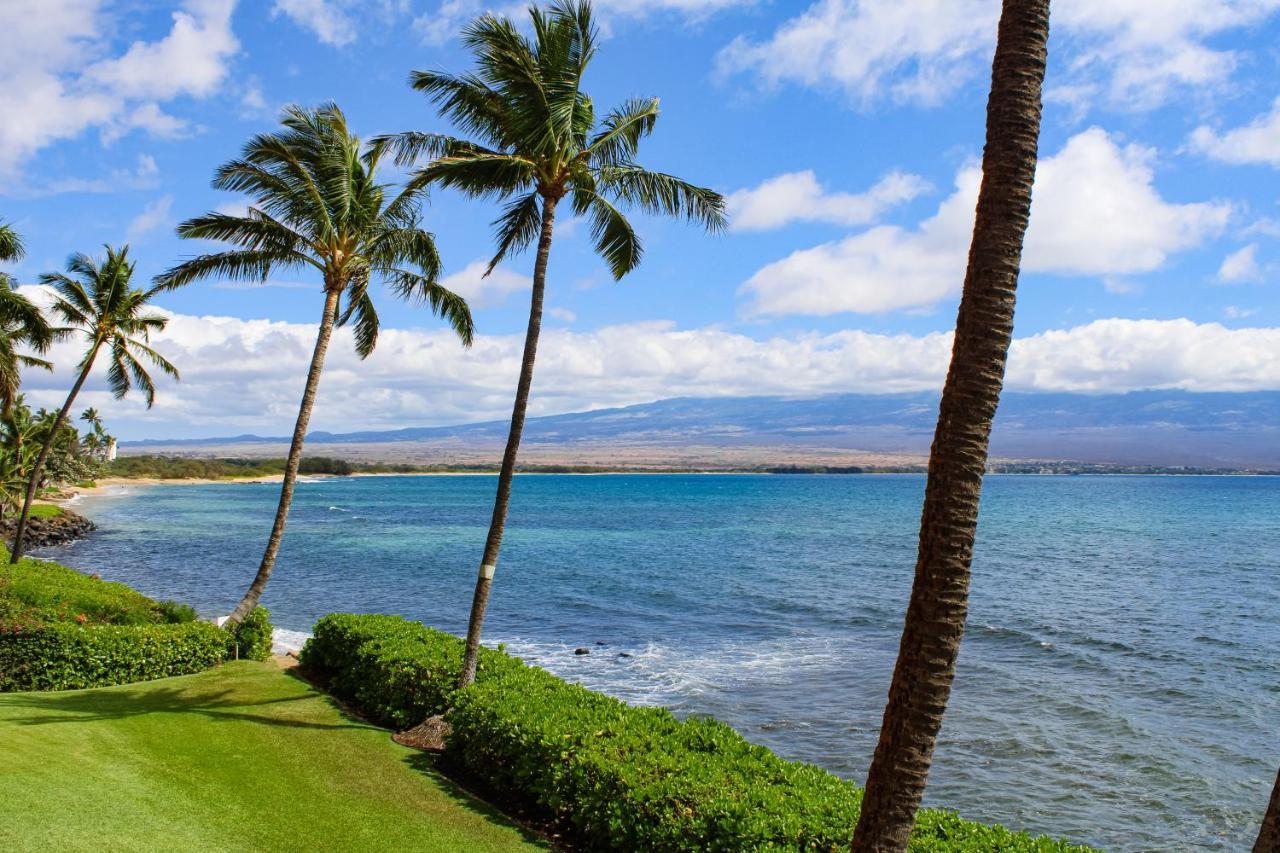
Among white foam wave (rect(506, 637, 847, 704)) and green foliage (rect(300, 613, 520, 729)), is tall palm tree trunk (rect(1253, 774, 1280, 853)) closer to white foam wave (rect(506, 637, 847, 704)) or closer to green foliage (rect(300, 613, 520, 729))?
green foliage (rect(300, 613, 520, 729))

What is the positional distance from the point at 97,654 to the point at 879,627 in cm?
2561

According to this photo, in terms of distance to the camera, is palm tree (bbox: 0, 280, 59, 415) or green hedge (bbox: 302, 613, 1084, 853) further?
palm tree (bbox: 0, 280, 59, 415)

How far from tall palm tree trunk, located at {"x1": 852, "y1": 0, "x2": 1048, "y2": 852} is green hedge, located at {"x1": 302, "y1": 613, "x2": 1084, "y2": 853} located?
297 cm

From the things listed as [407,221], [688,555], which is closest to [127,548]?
[688,555]

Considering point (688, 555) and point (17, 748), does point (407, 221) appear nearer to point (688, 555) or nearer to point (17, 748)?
point (17, 748)

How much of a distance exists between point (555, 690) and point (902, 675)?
27.8 feet

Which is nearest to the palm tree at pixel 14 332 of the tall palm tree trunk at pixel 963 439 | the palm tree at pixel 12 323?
the palm tree at pixel 12 323

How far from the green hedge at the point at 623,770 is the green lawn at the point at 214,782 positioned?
0.65 m

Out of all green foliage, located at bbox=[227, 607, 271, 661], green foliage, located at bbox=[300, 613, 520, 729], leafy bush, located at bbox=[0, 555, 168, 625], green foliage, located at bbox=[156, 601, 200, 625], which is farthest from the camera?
green foliage, located at bbox=[156, 601, 200, 625]

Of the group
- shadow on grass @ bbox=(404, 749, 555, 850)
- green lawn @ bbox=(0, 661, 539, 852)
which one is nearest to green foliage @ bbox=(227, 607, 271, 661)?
green lawn @ bbox=(0, 661, 539, 852)

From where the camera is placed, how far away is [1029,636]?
31.4m

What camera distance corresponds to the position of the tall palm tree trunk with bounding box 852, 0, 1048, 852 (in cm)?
561

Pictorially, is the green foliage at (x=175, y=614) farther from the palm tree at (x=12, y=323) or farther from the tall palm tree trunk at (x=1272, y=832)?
the tall palm tree trunk at (x=1272, y=832)

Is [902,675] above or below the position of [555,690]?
above
